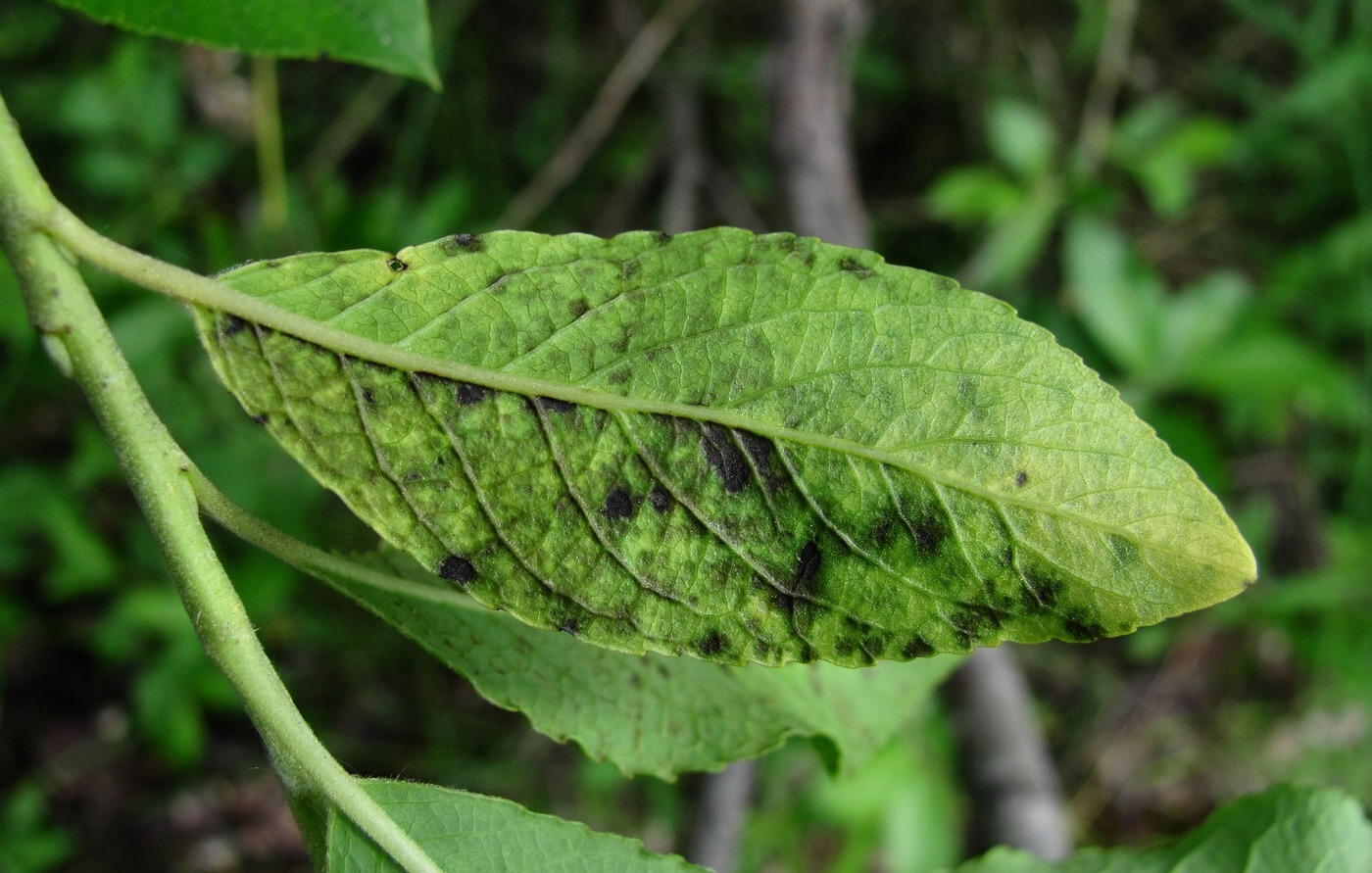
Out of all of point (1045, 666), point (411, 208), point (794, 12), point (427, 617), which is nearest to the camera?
point (427, 617)

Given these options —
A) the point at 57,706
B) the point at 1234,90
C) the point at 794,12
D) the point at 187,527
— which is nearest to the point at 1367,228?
the point at 1234,90

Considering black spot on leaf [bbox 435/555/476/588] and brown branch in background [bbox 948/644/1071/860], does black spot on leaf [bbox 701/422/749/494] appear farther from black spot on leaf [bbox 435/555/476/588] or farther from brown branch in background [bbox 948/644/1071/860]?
brown branch in background [bbox 948/644/1071/860]

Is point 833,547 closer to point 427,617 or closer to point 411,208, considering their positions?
point 427,617

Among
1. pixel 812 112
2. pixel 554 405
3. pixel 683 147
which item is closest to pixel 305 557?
pixel 554 405

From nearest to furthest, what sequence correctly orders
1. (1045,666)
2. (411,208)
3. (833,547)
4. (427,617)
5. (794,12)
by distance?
(833,547) < (427,617) < (794,12) < (411,208) < (1045,666)

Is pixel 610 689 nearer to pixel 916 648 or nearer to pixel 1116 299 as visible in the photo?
pixel 916 648

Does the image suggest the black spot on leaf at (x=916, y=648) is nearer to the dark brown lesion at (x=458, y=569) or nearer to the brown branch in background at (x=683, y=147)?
the dark brown lesion at (x=458, y=569)
